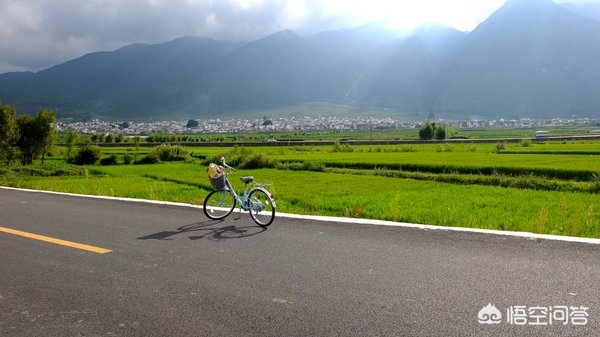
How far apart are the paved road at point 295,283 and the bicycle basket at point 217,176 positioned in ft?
4.97

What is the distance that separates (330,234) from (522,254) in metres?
3.08

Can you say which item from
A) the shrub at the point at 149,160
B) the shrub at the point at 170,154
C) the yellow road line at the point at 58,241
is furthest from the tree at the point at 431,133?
the yellow road line at the point at 58,241

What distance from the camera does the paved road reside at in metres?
4.51

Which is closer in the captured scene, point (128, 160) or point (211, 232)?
point (211, 232)

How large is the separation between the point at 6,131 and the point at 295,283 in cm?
3932

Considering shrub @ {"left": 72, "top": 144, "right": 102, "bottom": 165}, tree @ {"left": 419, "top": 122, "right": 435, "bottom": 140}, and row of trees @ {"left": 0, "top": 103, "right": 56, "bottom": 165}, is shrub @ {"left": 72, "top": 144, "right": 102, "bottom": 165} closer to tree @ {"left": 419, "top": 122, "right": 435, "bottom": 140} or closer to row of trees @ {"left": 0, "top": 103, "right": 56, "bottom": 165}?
row of trees @ {"left": 0, "top": 103, "right": 56, "bottom": 165}

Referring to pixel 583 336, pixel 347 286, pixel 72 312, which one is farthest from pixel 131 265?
pixel 583 336

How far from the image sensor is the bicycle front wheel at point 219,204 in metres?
10.1

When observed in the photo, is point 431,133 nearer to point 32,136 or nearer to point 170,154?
point 170,154

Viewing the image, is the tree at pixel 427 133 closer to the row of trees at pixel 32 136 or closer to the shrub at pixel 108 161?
the shrub at pixel 108 161

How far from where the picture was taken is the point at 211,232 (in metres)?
8.67

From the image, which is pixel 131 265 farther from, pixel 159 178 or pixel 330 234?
pixel 159 178

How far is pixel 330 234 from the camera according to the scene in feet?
27.3

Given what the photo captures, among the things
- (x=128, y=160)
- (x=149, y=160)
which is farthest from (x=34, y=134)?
(x=149, y=160)
